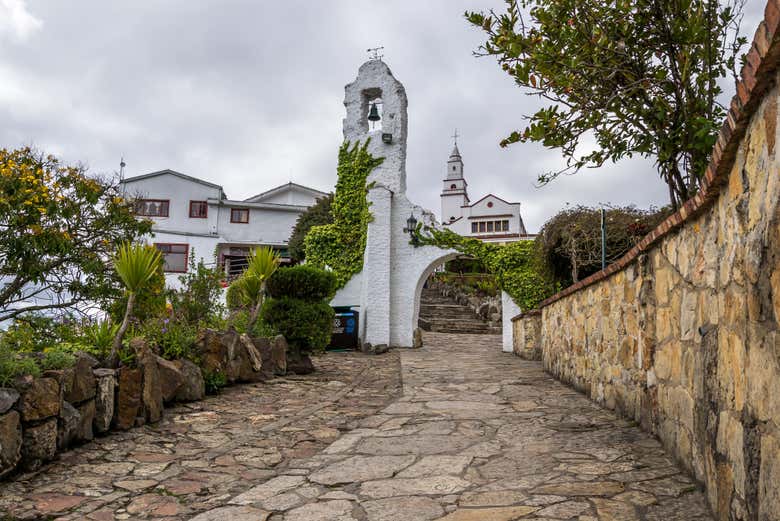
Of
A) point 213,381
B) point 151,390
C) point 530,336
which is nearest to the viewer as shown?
point 151,390

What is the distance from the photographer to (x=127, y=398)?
436 centimetres

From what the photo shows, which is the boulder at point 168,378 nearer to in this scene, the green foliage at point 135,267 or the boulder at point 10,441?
the green foliage at point 135,267

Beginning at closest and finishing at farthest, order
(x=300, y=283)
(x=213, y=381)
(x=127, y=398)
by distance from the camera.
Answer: (x=127, y=398)
(x=213, y=381)
(x=300, y=283)

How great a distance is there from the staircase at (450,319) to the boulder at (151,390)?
15.6 m

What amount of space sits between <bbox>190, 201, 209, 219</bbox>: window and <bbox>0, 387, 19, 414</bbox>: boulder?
26028mm

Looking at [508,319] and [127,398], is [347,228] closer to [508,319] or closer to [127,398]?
[508,319]

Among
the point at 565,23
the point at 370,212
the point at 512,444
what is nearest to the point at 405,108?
the point at 370,212

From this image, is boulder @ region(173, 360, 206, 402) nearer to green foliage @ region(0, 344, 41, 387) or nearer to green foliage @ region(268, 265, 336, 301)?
green foliage @ region(0, 344, 41, 387)

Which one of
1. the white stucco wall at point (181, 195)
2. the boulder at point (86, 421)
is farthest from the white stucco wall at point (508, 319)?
the white stucco wall at point (181, 195)

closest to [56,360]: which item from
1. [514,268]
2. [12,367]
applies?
[12,367]

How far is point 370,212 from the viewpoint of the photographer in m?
14.3

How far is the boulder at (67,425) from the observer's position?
11.7 feet

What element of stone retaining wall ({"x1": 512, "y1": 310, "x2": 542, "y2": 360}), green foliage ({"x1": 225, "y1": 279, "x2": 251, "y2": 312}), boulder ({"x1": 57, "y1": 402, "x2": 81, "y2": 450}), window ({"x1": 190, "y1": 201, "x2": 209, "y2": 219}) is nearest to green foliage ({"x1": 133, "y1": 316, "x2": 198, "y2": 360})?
boulder ({"x1": 57, "y1": 402, "x2": 81, "y2": 450})

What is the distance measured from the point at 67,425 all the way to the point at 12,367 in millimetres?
553
